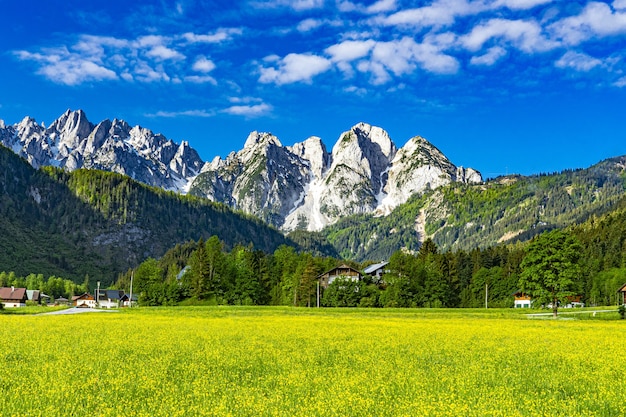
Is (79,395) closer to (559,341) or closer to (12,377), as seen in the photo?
(12,377)

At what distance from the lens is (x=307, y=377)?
22703 mm

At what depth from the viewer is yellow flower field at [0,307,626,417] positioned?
56.6 ft

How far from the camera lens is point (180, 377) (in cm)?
2288

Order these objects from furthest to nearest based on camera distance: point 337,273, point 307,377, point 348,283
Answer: point 337,273, point 348,283, point 307,377

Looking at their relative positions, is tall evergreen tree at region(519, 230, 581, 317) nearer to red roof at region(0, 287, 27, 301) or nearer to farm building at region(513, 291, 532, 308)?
farm building at region(513, 291, 532, 308)

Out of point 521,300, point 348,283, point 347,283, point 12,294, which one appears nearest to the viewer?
point 348,283

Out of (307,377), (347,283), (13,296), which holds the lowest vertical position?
(13,296)

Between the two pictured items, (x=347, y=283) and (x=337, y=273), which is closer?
A: (x=347, y=283)

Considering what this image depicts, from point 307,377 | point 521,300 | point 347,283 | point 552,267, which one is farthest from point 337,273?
point 307,377

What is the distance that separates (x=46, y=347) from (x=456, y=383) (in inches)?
999

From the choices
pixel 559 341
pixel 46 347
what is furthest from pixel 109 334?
pixel 559 341

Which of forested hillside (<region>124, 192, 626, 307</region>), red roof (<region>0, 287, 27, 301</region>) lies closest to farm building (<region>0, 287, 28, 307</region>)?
red roof (<region>0, 287, 27, 301</region>)

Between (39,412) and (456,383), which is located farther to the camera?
(456,383)

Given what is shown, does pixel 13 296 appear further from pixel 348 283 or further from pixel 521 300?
pixel 521 300
